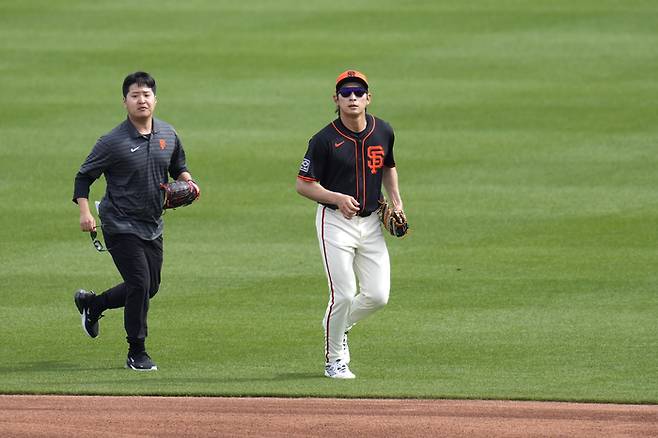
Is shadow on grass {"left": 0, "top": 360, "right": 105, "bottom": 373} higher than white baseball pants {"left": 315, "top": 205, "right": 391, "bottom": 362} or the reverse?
the reverse

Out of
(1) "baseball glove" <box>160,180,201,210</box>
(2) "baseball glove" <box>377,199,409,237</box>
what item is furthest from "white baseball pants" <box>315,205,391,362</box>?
(1) "baseball glove" <box>160,180,201,210</box>

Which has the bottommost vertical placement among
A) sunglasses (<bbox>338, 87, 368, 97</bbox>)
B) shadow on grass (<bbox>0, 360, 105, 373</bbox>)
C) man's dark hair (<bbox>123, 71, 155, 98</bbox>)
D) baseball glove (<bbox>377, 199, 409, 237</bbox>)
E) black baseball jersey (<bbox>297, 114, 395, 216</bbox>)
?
shadow on grass (<bbox>0, 360, 105, 373</bbox>)

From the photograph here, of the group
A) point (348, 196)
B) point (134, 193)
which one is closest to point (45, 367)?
point (134, 193)

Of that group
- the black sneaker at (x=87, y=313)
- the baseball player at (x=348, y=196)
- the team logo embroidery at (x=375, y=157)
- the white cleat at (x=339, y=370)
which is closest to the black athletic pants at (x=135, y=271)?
the black sneaker at (x=87, y=313)

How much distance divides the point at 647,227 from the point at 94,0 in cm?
1240

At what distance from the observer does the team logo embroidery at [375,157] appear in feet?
28.6

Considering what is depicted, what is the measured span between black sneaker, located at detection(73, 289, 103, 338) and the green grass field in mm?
173

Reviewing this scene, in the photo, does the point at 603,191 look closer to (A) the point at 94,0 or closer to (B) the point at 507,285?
(B) the point at 507,285

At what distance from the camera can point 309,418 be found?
770cm

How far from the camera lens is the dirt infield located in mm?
7426

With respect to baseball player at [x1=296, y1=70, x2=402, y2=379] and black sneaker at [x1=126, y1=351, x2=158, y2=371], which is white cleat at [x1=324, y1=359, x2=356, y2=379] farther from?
black sneaker at [x1=126, y1=351, x2=158, y2=371]

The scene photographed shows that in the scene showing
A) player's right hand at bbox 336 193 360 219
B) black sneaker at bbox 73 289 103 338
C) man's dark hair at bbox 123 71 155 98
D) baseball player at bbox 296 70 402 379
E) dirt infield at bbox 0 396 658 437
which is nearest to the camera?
dirt infield at bbox 0 396 658 437

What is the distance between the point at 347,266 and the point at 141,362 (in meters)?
1.54

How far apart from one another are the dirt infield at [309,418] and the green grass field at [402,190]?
0.98 ft
